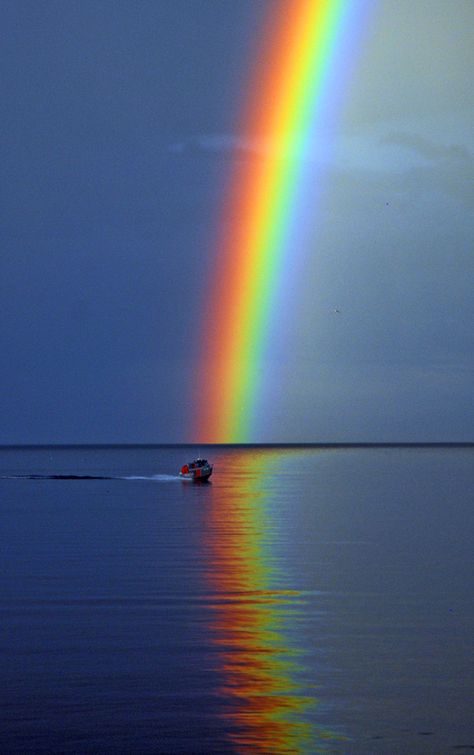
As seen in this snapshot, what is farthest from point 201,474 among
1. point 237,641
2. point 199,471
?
point 237,641

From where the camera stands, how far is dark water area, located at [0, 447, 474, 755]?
2716 cm

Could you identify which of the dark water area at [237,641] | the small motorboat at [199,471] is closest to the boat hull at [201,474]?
the small motorboat at [199,471]

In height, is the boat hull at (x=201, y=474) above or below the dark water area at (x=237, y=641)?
above

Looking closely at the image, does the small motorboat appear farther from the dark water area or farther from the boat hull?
the dark water area

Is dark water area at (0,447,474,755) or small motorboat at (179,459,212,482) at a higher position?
small motorboat at (179,459,212,482)

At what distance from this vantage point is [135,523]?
91.9 m

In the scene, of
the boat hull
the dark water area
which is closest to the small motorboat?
the boat hull

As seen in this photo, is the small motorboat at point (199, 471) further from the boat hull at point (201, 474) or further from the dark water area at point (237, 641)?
the dark water area at point (237, 641)

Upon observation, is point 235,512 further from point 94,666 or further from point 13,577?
point 94,666

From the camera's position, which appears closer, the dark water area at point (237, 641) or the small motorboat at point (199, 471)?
the dark water area at point (237, 641)

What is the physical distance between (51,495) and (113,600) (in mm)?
94658

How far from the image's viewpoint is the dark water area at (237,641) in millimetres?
27156

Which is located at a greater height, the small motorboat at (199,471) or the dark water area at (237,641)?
the small motorboat at (199,471)

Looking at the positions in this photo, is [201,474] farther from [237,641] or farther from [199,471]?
[237,641]
